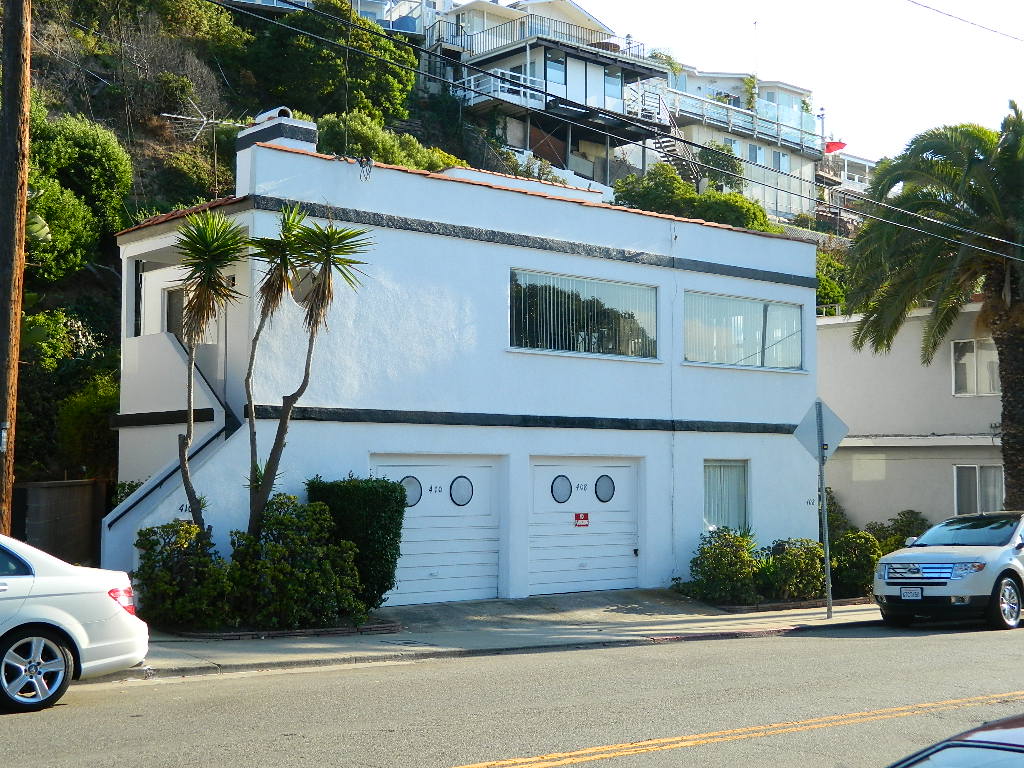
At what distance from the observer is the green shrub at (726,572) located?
18.7m

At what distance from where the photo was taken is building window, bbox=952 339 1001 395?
88.6ft

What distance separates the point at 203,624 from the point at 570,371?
739 cm

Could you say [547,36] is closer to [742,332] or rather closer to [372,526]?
[742,332]

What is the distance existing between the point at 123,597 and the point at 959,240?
18.2m

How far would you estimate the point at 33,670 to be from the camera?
370 inches

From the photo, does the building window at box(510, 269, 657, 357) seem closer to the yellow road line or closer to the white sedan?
the white sedan

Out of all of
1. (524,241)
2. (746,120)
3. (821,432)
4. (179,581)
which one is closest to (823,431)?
(821,432)

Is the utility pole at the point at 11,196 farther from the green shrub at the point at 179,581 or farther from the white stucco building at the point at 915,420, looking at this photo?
the white stucco building at the point at 915,420

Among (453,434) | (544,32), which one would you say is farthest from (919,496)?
(544,32)

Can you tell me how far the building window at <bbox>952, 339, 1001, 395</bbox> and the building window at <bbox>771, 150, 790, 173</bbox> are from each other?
4669cm

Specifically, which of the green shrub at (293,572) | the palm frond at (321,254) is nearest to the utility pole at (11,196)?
the green shrub at (293,572)

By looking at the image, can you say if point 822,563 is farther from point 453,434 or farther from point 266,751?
point 266,751

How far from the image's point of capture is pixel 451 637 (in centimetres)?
1489

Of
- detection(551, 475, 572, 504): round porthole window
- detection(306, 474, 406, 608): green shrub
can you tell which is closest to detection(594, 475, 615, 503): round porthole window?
detection(551, 475, 572, 504): round porthole window
